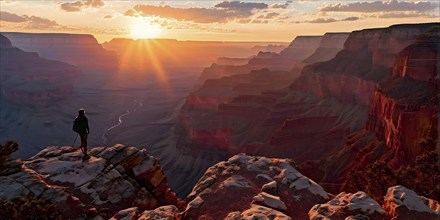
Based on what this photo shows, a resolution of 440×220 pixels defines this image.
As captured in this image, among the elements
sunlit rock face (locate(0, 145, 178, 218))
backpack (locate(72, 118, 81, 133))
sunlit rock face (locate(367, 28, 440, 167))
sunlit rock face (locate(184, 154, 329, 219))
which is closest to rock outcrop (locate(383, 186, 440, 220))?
sunlit rock face (locate(184, 154, 329, 219))

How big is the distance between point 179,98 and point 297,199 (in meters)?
167

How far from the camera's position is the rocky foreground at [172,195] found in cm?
1520

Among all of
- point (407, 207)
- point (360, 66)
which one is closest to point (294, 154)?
point (360, 66)

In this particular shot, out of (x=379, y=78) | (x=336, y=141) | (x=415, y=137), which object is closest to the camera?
(x=415, y=137)

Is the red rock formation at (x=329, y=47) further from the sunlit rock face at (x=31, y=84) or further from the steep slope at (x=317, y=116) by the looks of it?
the sunlit rock face at (x=31, y=84)

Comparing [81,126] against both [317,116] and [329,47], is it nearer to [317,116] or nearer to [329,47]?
[317,116]

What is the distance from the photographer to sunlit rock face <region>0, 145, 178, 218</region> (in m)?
18.2

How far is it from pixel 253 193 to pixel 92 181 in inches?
349

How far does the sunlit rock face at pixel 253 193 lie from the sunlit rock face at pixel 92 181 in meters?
3.71

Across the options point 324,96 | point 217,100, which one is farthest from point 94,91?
point 324,96

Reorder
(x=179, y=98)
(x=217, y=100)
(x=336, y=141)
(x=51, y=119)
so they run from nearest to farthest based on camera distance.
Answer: (x=336, y=141)
(x=217, y=100)
(x=51, y=119)
(x=179, y=98)

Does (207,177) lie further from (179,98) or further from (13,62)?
(13,62)

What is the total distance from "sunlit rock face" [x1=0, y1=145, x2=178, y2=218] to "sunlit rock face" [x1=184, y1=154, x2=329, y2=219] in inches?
146

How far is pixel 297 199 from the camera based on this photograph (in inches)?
717
